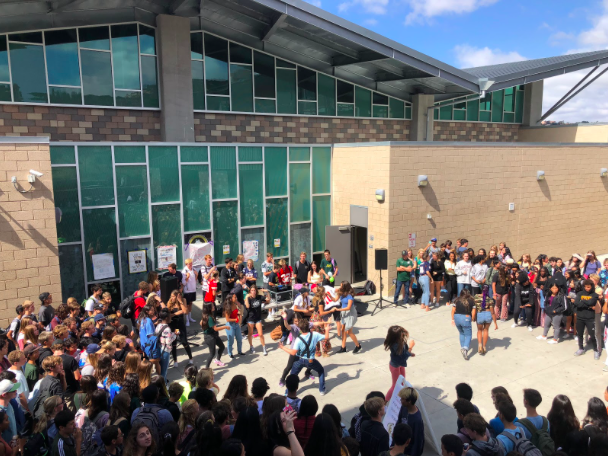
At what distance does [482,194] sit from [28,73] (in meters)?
13.6

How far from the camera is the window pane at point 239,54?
14.8m

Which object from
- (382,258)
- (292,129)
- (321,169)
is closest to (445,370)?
(382,258)

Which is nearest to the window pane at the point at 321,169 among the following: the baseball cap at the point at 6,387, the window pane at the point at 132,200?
the window pane at the point at 132,200

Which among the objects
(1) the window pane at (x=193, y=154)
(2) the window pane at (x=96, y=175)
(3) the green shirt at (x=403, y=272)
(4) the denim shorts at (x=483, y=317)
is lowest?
(4) the denim shorts at (x=483, y=317)

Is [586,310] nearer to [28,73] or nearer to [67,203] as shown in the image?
[67,203]

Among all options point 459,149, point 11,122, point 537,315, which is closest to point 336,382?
point 537,315

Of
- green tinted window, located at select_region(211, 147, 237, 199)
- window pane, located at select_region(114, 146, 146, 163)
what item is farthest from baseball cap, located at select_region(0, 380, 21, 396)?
green tinted window, located at select_region(211, 147, 237, 199)

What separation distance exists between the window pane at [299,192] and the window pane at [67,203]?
20.5ft

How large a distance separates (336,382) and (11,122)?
33.7 feet

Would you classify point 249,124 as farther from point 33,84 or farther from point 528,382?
point 528,382

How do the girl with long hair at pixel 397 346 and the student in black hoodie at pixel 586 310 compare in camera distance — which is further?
the student in black hoodie at pixel 586 310

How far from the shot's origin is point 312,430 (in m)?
4.52

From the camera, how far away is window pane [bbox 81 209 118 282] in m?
12.0

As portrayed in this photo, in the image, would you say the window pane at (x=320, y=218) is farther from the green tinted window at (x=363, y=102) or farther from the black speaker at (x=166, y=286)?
the black speaker at (x=166, y=286)
